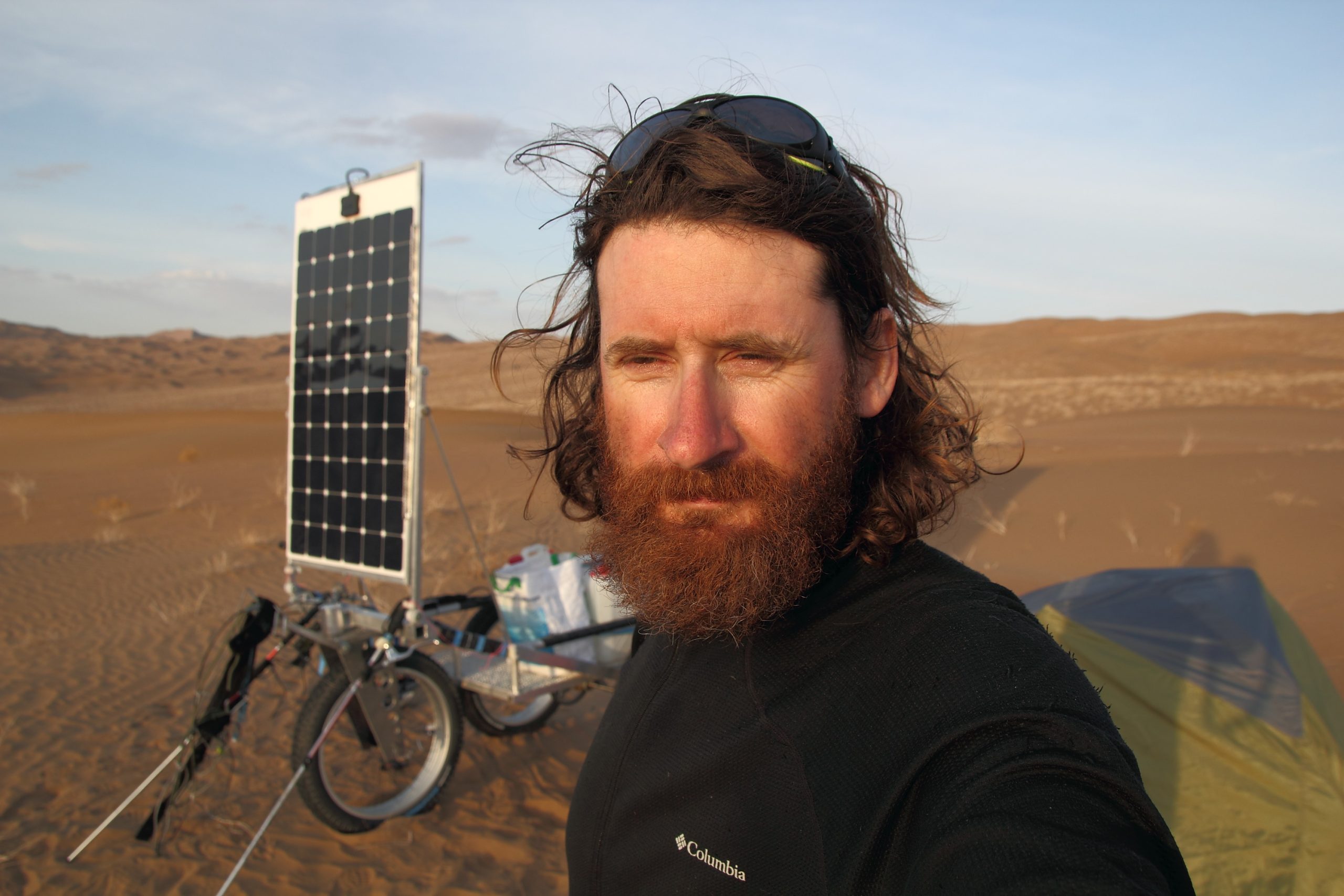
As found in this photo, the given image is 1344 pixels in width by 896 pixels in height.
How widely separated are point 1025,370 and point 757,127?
4169 centimetres

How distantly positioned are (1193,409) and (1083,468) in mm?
13316

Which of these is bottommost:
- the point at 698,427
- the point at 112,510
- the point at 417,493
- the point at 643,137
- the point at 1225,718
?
the point at 112,510

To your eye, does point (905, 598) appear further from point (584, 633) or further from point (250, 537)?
point (250, 537)

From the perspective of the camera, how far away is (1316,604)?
6453 mm

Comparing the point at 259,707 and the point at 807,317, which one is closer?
the point at 807,317

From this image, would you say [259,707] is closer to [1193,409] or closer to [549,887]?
[549,887]

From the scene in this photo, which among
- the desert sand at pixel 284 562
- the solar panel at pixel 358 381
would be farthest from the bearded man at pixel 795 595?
the solar panel at pixel 358 381

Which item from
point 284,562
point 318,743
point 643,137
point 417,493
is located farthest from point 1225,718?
point 284,562

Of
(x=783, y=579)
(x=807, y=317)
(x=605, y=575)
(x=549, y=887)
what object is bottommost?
(x=549, y=887)

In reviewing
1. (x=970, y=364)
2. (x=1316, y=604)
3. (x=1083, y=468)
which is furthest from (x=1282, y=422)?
(x=970, y=364)

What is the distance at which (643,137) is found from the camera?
63.3 inches

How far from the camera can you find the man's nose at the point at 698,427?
1.33m

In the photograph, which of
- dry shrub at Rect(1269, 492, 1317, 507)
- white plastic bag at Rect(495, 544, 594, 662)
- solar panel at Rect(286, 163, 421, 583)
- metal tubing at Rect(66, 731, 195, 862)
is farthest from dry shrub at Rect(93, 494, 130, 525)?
dry shrub at Rect(1269, 492, 1317, 507)

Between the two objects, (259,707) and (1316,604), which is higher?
(1316,604)
